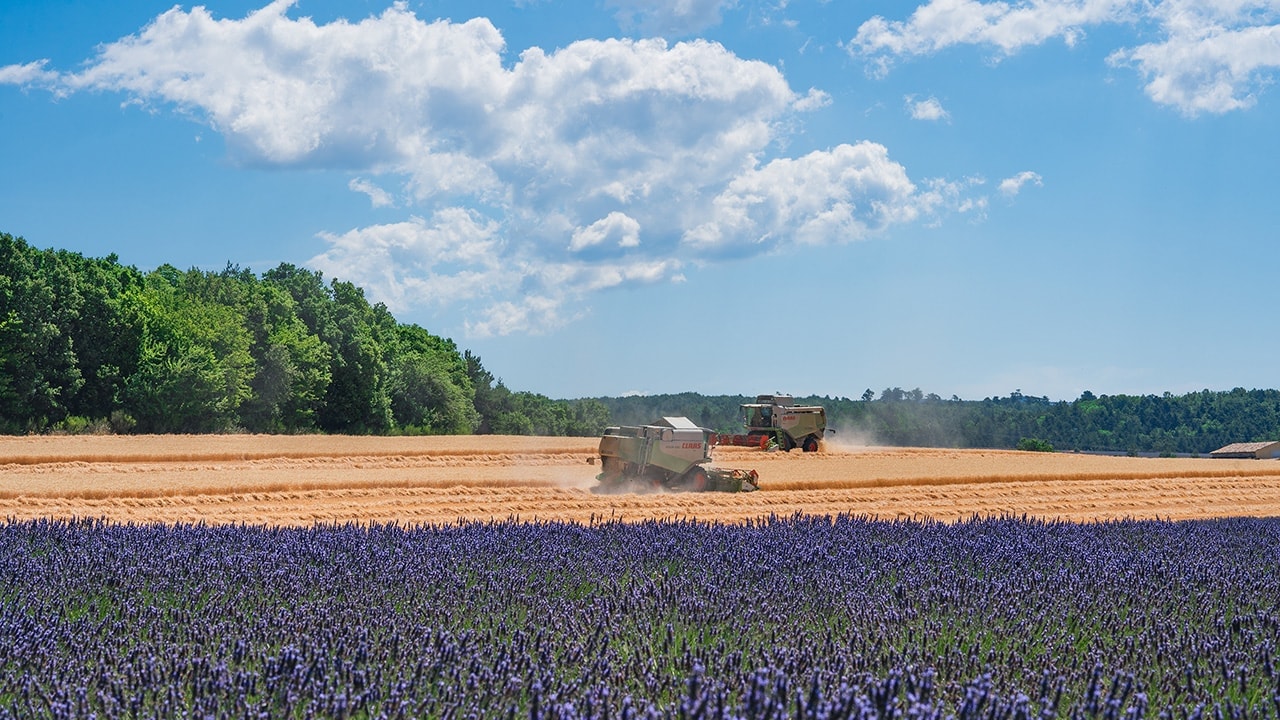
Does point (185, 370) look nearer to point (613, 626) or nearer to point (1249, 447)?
point (613, 626)

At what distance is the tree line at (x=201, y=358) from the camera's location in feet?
111

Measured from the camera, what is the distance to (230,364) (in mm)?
38906

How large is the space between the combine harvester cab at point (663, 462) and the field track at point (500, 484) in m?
0.57

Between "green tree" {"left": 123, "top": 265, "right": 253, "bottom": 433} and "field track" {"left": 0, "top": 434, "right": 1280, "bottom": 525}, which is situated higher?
"green tree" {"left": 123, "top": 265, "right": 253, "bottom": 433}

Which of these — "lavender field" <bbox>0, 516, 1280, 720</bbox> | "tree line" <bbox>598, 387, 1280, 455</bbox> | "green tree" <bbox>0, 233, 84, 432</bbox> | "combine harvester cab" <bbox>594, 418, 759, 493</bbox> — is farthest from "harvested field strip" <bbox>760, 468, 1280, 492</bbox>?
"tree line" <bbox>598, 387, 1280, 455</bbox>

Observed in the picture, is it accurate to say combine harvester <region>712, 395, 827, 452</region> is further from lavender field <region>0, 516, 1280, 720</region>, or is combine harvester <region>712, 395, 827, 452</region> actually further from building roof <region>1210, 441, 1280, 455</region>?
building roof <region>1210, 441, 1280, 455</region>

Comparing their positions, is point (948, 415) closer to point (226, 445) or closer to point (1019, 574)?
point (226, 445)

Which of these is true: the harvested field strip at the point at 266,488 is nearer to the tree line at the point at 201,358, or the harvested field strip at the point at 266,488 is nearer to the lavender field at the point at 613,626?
the lavender field at the point at 613,626

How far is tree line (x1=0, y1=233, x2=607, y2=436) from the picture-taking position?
33.8 m

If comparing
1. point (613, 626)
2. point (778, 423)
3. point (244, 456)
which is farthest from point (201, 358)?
point (613, 626)

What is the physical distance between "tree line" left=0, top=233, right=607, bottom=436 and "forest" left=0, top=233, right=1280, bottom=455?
0.05m

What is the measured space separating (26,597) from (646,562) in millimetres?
4345

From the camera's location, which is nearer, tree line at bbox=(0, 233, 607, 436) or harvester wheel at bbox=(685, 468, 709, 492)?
harvester wheel at bbox=(685, 468, 709, 492)

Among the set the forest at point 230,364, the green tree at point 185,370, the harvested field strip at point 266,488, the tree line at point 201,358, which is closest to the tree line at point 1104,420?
the forest at point 230,364
